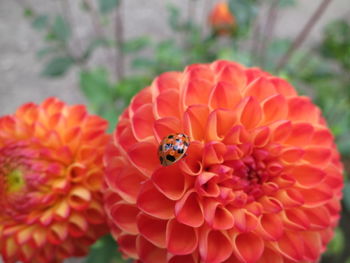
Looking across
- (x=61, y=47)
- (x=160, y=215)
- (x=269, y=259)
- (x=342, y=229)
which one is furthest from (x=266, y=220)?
(x=342, y=229)

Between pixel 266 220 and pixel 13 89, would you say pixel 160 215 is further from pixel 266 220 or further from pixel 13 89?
pixel 13 89

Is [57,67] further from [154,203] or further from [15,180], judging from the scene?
[154,203]

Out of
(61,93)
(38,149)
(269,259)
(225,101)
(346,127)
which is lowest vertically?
(61,93)

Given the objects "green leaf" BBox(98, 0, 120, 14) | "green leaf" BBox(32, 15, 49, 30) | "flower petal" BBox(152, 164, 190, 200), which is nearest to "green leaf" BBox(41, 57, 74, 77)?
"green leaf" BBox(32, 15, 49, 30)

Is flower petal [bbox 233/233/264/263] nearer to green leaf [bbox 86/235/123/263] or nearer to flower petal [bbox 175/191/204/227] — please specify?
flower petal [bbox 175/191/204/227]

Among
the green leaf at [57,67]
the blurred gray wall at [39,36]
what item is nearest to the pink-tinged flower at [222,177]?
the green leaf at [57,67]

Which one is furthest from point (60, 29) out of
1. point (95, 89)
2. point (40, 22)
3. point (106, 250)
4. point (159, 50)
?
point (106, 250)

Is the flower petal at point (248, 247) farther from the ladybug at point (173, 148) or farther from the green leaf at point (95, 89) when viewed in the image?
the green leaf at point (95, 89)
